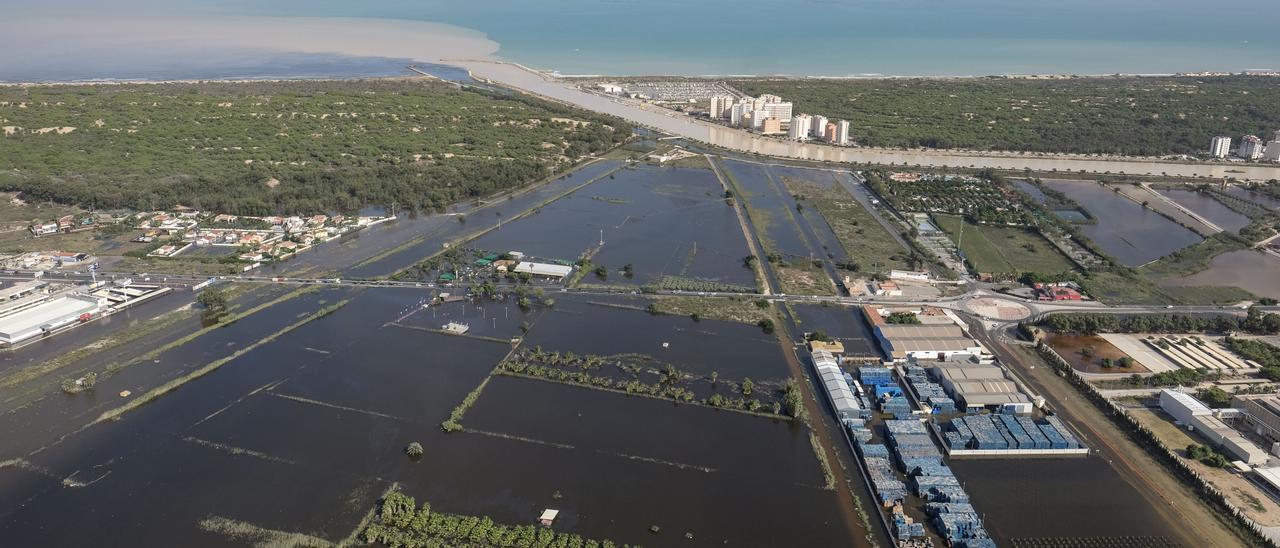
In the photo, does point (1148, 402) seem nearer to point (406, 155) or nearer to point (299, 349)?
point (299, 349)

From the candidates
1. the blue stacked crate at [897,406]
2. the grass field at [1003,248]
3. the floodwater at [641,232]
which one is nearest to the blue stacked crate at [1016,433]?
the blue stacked crate at [897,406]

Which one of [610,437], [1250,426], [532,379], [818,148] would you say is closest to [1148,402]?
[1250,426]

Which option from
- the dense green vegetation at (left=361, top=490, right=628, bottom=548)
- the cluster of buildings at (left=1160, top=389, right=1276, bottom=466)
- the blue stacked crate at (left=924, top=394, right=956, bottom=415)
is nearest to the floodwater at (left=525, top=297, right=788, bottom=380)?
the blue stacked crate at (left=924, top=394, right=956, bottom=415)

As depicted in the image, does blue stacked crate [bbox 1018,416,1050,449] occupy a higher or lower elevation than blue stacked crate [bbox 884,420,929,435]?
higher

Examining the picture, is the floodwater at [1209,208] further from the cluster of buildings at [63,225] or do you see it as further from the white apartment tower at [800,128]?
the cluster of buildings at [63,225]

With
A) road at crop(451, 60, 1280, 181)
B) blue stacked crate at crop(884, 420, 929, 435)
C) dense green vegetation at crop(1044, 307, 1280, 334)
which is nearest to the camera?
blue stacked crate at crop(884, 420, 929, 435)

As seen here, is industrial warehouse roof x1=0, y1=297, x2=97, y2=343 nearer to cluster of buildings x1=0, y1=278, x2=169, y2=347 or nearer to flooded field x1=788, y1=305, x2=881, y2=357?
cluster of buildings x1=0, y1=278, x2=169, y2=347

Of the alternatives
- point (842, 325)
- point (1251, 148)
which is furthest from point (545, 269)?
point (1251, 148)
